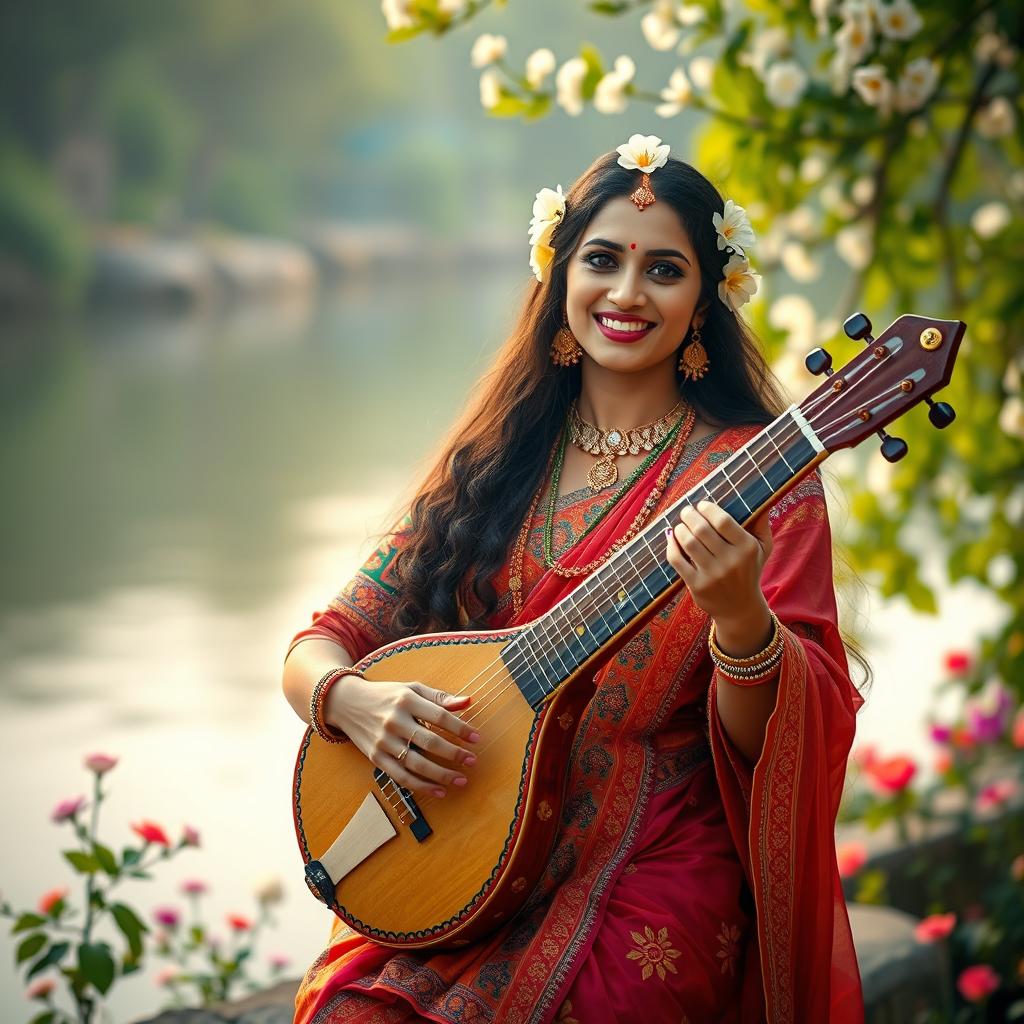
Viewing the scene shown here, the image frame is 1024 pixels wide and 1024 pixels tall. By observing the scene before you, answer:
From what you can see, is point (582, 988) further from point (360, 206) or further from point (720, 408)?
point (360, 206)

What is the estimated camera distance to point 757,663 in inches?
59.3

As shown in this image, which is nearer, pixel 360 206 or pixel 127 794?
pixel 127 794

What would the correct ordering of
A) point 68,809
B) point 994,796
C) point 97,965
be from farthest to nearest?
point 994,796
point 68,809
point 97,965

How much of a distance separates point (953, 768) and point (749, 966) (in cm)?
176

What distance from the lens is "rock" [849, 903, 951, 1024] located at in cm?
230

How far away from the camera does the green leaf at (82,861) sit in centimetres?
215

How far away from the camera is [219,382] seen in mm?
8570

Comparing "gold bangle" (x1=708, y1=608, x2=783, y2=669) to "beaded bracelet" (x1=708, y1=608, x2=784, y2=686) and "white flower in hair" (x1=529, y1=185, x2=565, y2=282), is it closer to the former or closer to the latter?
"beaded bracelet" (x1=708, y1=608, x2=784, y2=686)

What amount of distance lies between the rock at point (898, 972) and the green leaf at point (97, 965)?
1.16 meters

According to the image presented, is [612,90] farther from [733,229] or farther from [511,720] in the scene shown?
[511,720]

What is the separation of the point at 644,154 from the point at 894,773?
1531 millimetres

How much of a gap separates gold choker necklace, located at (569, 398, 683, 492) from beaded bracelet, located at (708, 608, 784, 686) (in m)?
0.35

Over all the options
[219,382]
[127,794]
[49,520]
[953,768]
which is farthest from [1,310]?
[953,768]

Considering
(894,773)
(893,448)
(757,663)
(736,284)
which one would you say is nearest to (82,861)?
(757,663)
